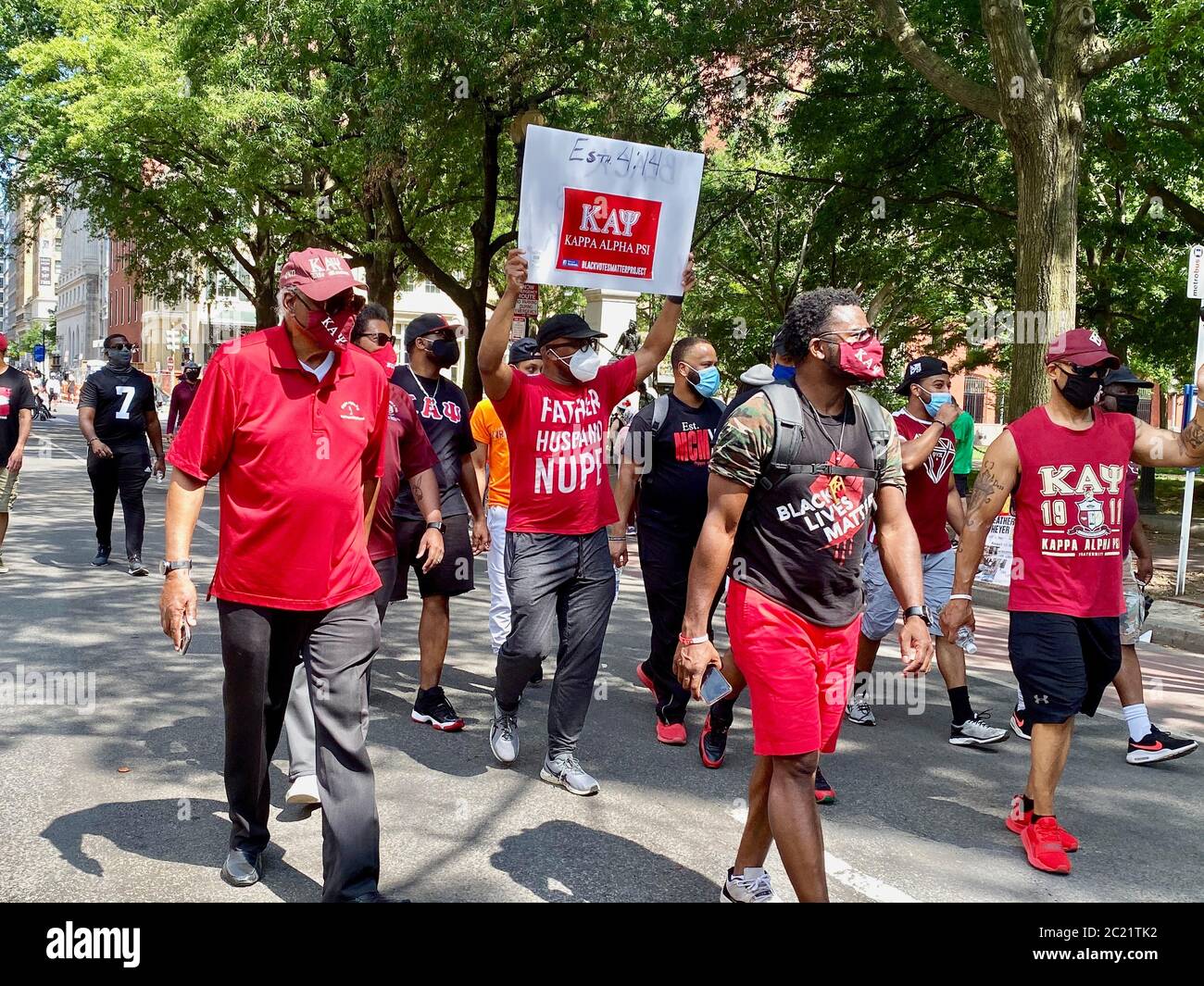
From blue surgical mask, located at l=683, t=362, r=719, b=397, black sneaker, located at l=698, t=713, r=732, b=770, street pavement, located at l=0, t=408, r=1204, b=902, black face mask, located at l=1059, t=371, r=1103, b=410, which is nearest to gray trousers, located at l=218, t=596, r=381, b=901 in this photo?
street pavement, located at l=0, t=408, r=1204, b=902

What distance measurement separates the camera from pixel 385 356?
611 centimetres

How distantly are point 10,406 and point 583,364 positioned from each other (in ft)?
23.1

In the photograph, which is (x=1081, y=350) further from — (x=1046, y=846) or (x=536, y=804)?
(x=536, y=804)

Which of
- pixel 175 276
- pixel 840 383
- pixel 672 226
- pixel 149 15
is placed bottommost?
pixel 840 383

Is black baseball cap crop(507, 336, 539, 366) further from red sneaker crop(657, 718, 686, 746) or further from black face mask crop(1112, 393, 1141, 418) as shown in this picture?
black face mask crop(1112, 393, 1141, 418)

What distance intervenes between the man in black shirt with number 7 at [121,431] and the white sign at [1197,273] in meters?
9.52

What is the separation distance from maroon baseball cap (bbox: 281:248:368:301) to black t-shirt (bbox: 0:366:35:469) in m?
7.58

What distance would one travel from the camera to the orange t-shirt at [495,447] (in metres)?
7.31

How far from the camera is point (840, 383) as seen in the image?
3.71 metres

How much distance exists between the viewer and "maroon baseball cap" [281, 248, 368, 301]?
3730 millimetres

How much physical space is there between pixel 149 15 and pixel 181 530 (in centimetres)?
2803

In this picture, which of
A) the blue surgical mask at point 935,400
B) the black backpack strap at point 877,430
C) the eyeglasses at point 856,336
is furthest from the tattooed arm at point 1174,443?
the eyeglasses at point 856,336

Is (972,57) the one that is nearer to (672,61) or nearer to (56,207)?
(672,61)

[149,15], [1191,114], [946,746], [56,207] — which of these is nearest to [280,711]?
[946,746]
